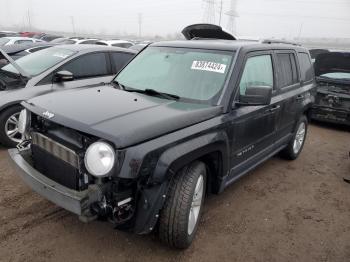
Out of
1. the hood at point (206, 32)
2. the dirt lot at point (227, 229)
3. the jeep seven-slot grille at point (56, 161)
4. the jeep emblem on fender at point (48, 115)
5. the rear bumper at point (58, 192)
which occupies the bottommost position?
the dirt lot at point (227, 229)

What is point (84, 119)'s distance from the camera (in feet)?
8.75

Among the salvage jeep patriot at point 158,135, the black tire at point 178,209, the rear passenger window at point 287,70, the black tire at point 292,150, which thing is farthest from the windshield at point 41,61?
the black tire at point 292,150

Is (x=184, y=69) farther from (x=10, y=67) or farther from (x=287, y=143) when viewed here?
(x=10, y=67)

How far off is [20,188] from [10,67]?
283 cm

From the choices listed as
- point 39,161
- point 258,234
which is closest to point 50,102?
point 39,161

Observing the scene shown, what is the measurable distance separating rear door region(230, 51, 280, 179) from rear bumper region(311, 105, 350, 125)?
154 inches

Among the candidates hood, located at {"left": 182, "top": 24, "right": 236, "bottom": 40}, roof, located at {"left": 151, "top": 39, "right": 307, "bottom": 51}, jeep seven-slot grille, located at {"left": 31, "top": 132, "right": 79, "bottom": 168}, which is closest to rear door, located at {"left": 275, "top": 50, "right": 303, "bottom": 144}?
roof, located at {"left": 151, "top": 39, "right": 307, "bottom": 51}

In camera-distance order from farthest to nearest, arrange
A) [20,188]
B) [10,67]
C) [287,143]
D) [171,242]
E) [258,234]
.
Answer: [10,67]
[287,143]
[20,188]
[258,234]
[171,242]

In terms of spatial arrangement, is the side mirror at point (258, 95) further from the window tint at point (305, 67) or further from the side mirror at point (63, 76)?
the side mirror at point (63, 76)

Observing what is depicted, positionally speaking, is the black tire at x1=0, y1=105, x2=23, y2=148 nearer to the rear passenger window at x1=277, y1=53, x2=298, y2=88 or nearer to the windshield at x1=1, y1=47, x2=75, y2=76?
the windshield at x1=1, y1=47, x2=75, y2=76

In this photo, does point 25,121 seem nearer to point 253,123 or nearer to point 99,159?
point 99,159

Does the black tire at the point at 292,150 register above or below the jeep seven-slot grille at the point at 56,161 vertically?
below

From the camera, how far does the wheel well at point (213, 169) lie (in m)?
3.29

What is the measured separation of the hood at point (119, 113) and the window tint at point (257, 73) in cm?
60
